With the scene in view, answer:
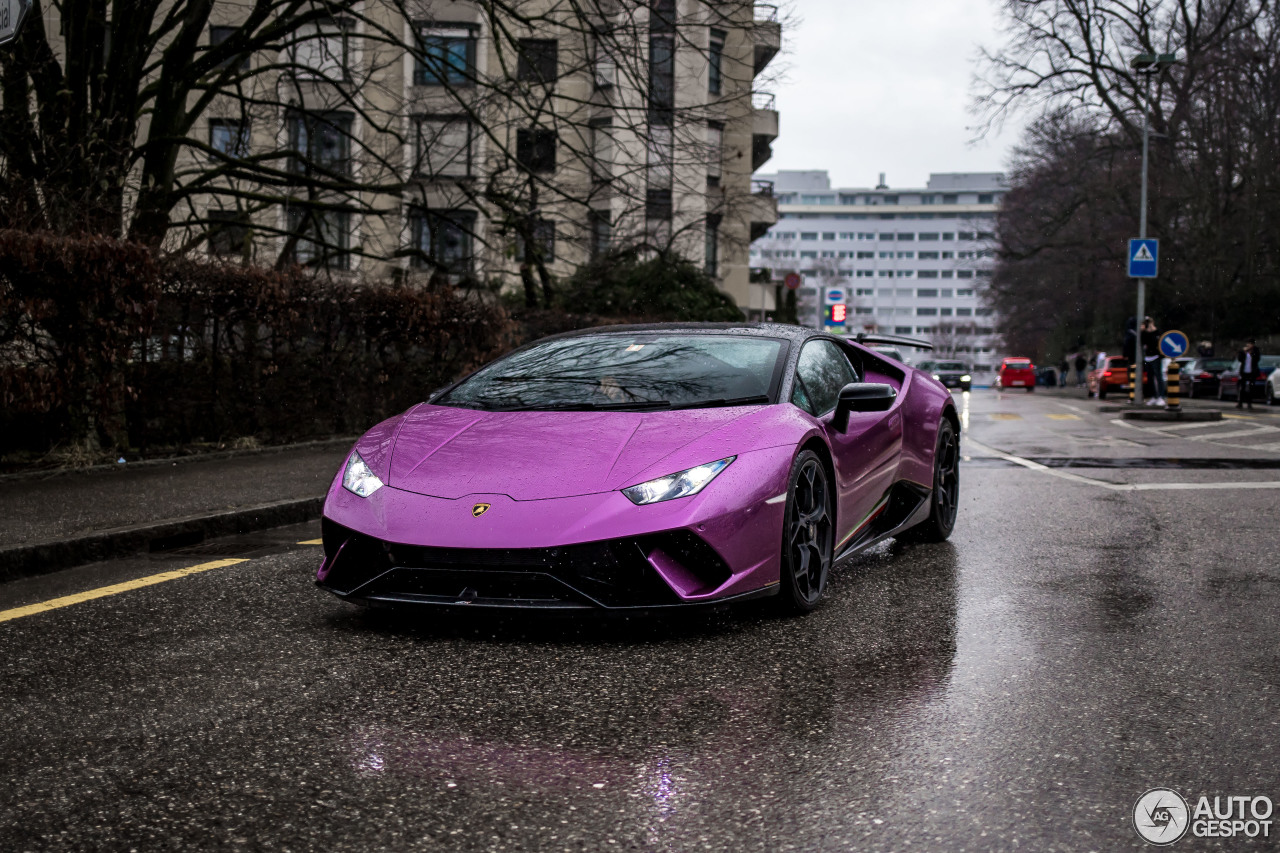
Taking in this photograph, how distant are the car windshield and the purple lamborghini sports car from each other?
12mm

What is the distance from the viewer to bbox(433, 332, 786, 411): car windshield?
17.6 feet

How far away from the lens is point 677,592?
440 centimetres

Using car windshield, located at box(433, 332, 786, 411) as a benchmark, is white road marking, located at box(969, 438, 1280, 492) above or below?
below

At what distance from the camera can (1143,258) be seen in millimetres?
27031

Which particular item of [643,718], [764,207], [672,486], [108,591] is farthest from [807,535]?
A: [764,207]

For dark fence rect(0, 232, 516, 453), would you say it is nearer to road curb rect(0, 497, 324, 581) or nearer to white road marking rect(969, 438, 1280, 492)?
road curb rect(0, 497, 324, 581)

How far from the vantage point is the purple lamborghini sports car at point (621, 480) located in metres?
4.38

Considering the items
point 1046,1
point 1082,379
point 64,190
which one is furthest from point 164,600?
point 1082,379

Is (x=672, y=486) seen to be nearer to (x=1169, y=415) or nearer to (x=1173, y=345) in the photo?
(x=1169, y=415)

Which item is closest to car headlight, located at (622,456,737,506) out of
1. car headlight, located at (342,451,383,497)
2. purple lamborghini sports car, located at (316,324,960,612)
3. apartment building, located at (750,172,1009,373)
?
purple lamborghini sports car, located at (316,324,960,612)

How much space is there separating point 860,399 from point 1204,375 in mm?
35339

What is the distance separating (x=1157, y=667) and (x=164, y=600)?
13.2 ft

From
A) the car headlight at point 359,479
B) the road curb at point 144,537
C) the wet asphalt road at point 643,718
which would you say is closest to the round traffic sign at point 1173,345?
the wet asphalt road at point 643,718

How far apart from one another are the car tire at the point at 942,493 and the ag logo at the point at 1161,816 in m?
4.14
